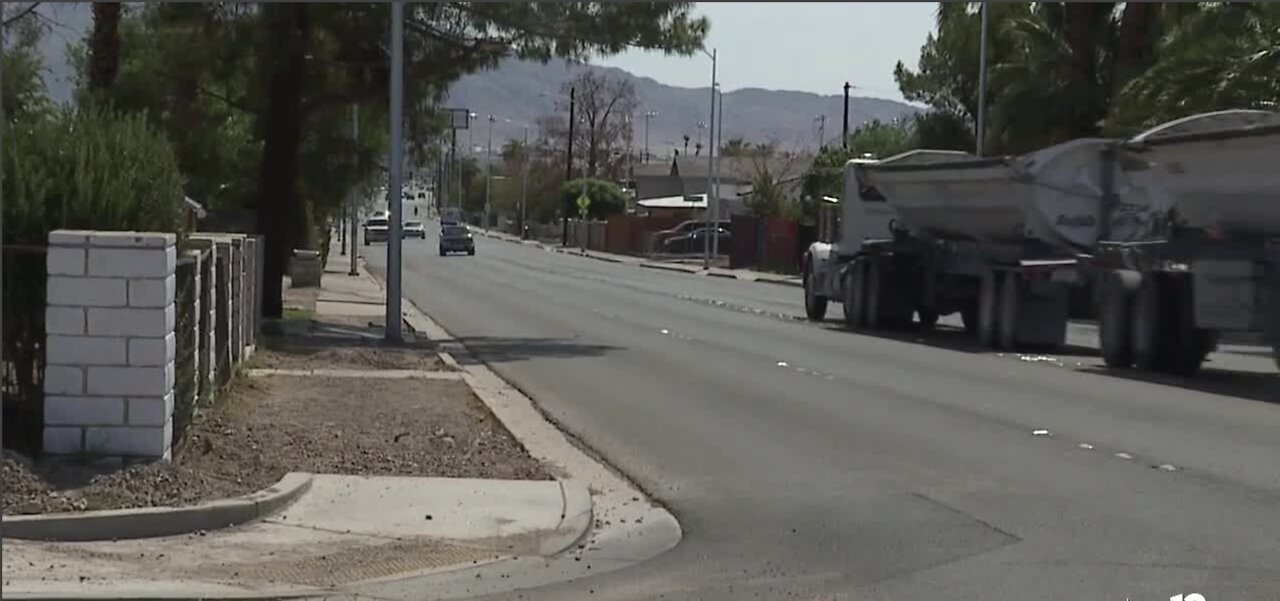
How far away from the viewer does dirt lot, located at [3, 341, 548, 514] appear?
1072cm

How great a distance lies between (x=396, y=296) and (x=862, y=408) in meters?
9.95

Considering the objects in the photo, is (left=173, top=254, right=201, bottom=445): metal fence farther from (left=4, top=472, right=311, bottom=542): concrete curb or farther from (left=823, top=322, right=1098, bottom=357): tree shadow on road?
(left=823, top=322, right=1098, bottom=357): tree shadow on road

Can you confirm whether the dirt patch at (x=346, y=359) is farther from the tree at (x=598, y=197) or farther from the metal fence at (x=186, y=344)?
the tree at (x=598, y=197)

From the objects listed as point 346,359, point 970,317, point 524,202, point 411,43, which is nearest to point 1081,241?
point 970,317

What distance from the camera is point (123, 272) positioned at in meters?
11.3

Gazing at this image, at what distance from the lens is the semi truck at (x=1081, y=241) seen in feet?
70.9

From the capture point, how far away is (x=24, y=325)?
469 inches

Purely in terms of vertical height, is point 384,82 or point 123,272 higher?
point 384,82

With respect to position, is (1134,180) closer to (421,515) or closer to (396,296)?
(396,296)

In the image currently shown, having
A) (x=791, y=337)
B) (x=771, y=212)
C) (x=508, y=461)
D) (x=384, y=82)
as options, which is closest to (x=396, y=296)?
(x=384, y=82)

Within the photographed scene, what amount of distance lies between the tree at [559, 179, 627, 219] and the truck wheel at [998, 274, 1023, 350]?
88.3 m

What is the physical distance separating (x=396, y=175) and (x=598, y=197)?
299ft

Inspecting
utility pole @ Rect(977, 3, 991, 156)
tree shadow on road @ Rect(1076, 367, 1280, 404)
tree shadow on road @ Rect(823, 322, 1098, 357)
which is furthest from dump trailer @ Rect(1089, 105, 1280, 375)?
utility pole @ Rect(977, 3, 991, 156)

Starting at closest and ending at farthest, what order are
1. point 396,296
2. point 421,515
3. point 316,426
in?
point 421,515 → point 316,426 → point 396,296
